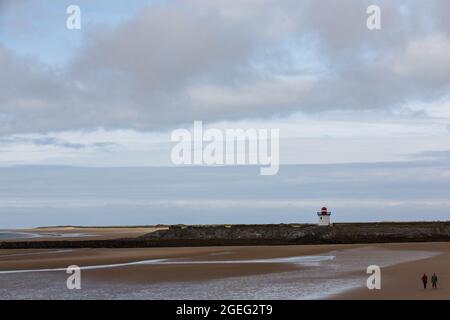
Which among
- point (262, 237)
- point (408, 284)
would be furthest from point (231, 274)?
point (262, 237)

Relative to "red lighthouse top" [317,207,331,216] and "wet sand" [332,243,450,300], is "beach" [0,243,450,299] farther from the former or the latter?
"red lighthouse top" [317,207,331,216]

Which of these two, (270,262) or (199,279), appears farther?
(270,262)

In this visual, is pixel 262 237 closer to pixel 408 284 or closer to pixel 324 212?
pixel 324 212

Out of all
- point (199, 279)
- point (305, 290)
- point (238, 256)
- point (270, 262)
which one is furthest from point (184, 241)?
point (305, 290)

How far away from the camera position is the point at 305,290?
31.1 metres

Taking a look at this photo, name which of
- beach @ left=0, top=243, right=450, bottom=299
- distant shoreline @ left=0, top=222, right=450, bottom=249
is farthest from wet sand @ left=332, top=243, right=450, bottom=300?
distant shoreline @ left=0, top=222, right=450, bottom=249

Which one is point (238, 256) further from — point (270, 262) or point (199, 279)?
point (199, 279)

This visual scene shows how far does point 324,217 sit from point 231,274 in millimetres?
43344

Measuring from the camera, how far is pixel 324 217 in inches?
3174

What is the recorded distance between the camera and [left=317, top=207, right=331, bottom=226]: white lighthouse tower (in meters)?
80.2

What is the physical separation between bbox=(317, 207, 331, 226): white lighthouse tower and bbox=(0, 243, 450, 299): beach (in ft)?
72.2
